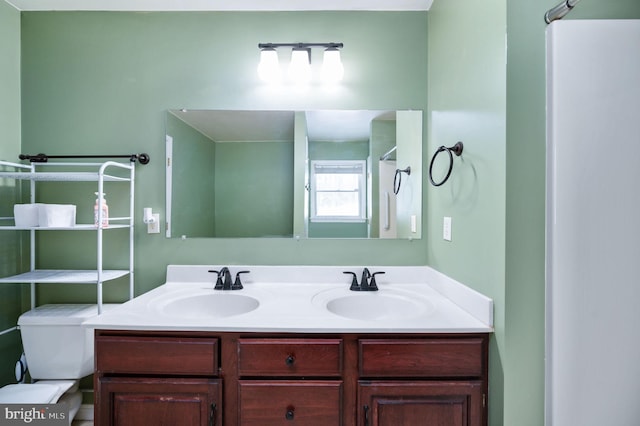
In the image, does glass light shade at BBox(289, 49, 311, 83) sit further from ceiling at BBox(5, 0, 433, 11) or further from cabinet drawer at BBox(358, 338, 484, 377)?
cabinet drawer at BBox(358, 338, 484, 377)

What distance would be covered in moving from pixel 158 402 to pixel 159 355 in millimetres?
176

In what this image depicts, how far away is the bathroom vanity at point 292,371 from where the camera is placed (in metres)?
1.15

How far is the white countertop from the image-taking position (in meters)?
1.16

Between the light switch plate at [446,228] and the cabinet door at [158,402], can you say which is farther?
the light switch plate at [446,228]

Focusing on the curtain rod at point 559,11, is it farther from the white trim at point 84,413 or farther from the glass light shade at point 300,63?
the white trim at point 84,413

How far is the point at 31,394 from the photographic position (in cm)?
146

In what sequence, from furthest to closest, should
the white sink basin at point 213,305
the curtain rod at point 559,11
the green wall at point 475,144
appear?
the white sink basin at point 213,305, the green wall at point 475,144, the curtain rod at point 559,11

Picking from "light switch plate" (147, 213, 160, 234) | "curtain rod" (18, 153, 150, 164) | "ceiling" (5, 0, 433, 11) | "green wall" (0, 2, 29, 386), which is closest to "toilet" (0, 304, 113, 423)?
"green wall" (0, 2, 29, 386)

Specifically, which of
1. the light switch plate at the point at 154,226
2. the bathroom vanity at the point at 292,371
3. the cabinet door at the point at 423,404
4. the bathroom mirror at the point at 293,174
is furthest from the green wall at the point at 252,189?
the cabinet door at the point at 423,404

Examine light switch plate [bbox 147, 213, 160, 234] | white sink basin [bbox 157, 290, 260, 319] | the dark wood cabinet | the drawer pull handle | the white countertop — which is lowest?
the drawer pull handle

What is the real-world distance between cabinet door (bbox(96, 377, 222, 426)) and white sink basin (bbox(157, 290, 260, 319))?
0.39 metres

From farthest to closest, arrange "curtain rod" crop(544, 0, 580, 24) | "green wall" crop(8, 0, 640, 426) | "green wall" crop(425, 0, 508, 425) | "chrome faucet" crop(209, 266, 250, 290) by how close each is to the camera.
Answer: "green wall" crop(8, 0, 640, 426), "chrome faucet" crop(209, 266, 250, 290), "green wall" crop(425, 0, 508, 425), "curtain rod" crop(544, 0, 580, 24)

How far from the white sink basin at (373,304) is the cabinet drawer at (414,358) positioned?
1.06 feet

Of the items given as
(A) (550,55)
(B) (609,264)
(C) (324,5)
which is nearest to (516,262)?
(B) (609,264)
